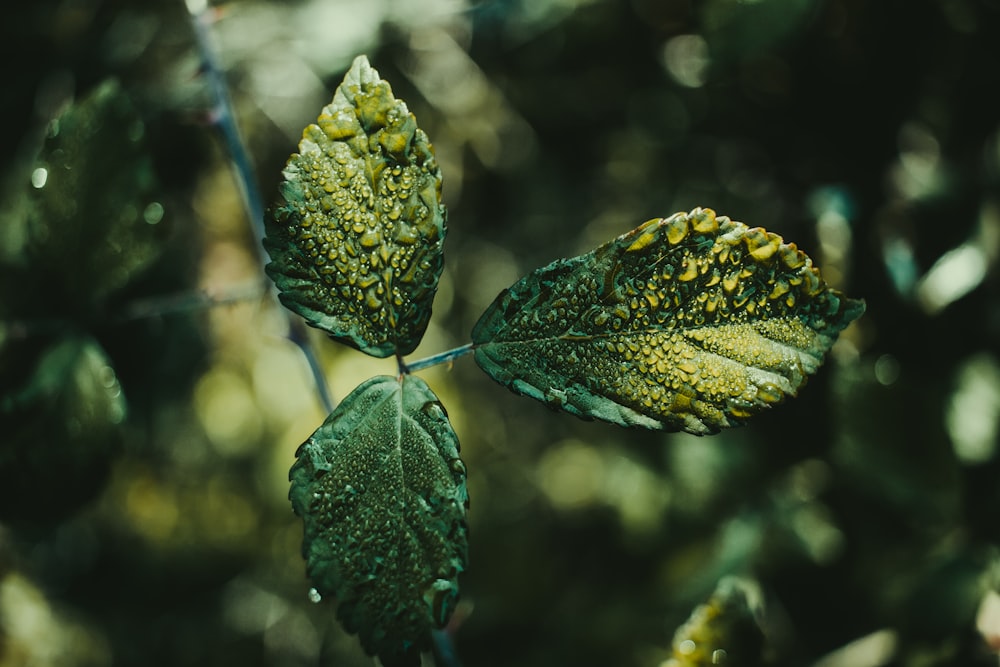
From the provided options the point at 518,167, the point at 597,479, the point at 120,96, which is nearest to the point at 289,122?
the point at 518,167

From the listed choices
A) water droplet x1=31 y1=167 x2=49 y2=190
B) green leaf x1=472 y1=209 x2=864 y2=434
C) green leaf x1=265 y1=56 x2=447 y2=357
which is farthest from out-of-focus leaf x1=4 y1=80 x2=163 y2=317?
green leaf x1=472 y1=209 x2=864 y2=434

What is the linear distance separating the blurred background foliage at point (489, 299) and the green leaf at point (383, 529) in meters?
0.24

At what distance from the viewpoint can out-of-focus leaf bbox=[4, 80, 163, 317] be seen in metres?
0.72

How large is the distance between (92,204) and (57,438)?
28 centimetres

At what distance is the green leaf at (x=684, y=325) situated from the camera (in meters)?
0.52

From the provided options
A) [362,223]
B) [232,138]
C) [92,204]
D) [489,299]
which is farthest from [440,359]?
[489,299]

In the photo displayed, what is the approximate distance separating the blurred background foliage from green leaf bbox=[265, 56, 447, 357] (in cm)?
27

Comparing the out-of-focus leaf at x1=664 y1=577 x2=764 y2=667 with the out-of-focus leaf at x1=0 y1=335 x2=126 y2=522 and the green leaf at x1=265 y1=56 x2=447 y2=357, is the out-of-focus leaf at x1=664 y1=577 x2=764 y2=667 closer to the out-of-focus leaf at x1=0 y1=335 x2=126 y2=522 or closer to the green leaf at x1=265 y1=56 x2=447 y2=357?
the green leaf at x1=265 y1=56 x2=447 y2=357

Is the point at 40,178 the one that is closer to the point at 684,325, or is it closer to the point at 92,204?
the point at 92,204

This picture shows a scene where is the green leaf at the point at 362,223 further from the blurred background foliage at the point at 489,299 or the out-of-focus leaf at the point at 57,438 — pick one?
the out-of-focus leaf at the point at 57,438

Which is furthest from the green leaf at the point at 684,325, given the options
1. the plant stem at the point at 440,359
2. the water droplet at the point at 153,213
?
the water droplet at the point at 153,213

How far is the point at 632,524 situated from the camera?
1.15 meters

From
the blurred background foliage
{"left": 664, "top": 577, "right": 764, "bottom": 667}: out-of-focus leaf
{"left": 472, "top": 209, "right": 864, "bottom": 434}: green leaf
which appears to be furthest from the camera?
the blurred background foliage

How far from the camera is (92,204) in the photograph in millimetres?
750
